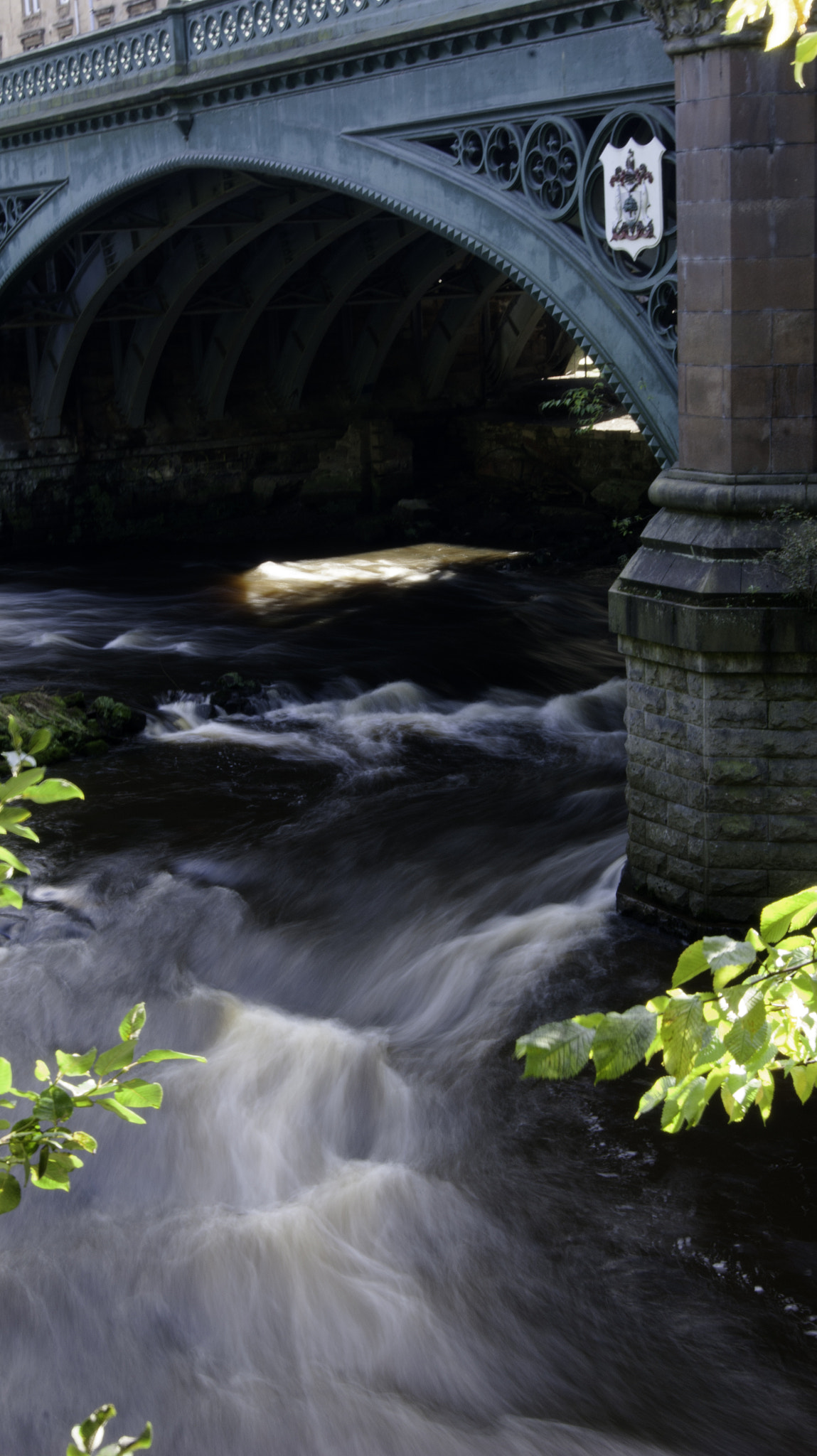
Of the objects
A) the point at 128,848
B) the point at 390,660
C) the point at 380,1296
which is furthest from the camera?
the point at 390,660

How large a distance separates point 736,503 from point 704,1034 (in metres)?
5.65

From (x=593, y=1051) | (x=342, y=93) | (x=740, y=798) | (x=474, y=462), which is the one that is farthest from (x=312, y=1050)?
(x=474, y=462)

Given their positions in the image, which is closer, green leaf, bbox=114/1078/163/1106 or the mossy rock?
green leaf, bbox=114/1078/163/1106

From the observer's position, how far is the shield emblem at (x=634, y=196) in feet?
27.5

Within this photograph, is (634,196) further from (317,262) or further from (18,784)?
(317,262)

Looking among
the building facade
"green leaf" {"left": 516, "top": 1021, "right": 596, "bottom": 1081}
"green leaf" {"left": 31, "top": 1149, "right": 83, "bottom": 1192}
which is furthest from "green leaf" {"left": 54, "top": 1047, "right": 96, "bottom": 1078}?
the building facade

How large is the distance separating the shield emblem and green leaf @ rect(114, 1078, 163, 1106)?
7355mm

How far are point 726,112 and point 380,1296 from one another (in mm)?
5700

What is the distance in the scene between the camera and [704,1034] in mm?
2104

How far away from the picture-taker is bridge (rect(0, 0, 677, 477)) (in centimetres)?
906

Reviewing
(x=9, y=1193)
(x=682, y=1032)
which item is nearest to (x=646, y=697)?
(x=682, y=1032)

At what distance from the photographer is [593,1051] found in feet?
6.57

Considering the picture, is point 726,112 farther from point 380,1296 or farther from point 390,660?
point 390,660

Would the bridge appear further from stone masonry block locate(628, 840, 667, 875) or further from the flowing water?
the flowing water
